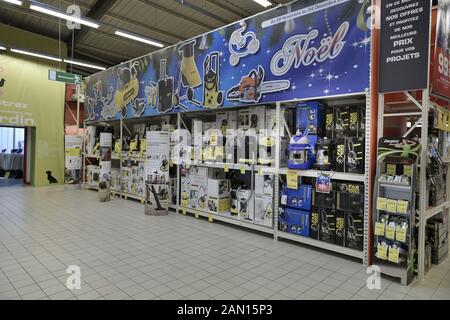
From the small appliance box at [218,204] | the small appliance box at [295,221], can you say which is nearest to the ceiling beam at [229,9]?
the small appliance box at [218,204]

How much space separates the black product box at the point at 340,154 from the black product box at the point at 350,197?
20 centimetres

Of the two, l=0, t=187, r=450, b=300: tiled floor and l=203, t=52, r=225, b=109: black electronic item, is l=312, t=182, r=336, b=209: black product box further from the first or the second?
l=203, t=52, r=225, b=109: black electronic item

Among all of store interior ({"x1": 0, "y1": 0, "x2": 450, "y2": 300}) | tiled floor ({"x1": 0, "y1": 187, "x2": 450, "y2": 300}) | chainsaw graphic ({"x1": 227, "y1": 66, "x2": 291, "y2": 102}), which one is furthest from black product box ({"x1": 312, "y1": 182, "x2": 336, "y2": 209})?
chainsaw graphic ({"x1": 227, "y1": 66, "x2": 291, "y2": 102})

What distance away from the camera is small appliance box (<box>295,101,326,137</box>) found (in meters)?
4.11

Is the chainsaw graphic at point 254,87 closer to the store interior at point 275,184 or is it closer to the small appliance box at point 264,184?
the store interior at point 275,184

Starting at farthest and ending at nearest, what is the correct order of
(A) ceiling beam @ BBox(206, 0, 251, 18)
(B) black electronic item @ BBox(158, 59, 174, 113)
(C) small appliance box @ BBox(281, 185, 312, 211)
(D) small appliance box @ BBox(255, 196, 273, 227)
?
(A) ceiling beam @ BBox(206, 0, 251, 18) < (B) black electronic item @ BBox(158, 59, 174, 113) < (D) small appliance box @ BBox(255, 196, 273, 227) < (C) small appliance box @ BBox(281, 185, 312, 211)

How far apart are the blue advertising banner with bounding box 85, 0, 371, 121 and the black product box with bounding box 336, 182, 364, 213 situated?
112 centimetres

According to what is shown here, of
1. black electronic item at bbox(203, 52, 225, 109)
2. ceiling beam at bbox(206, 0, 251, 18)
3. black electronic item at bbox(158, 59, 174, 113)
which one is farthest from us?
ceiling beam at bbox(206, 0, 251, 18)

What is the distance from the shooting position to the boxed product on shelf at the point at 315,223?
397 cm

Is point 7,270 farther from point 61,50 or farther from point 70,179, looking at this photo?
point 61,50

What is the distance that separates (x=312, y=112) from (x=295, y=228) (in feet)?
5.23

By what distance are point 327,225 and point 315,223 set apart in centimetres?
16

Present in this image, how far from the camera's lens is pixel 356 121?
12.3 feet

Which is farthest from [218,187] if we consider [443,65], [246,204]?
[443,65]
